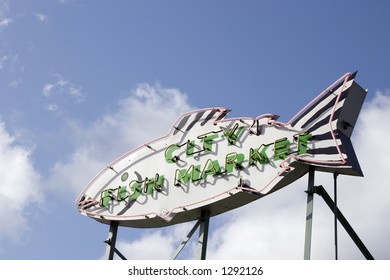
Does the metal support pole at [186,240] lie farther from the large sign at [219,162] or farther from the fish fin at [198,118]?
the fish fin at [198,118]

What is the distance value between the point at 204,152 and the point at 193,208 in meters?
1.62

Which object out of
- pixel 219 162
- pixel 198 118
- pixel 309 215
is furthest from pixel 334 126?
pixel 198 118

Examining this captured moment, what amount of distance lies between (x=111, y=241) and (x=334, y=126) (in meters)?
7.24

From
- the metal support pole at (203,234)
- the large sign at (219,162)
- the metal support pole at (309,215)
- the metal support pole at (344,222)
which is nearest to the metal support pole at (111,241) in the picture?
the large sign at (219,162)

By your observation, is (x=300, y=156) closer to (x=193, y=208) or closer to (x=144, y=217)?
(x=193, y=208)

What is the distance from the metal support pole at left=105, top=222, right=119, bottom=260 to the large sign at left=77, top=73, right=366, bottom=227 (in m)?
0.26

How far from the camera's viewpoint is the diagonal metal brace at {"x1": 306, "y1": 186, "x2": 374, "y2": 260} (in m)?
14.6

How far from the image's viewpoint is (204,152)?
17.0m

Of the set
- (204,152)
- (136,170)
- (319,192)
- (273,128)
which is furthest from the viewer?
(136,170)

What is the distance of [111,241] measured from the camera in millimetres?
17922

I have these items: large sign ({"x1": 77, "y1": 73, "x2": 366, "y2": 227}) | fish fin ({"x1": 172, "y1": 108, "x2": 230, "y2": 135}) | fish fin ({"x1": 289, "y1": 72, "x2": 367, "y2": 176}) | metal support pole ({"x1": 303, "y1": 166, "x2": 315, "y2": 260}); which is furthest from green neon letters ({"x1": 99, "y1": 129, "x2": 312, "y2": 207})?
metal support pole ({"x1": 303, "y1": 166, "x2": 315, "y2": 260})

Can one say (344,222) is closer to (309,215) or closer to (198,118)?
(309,215)

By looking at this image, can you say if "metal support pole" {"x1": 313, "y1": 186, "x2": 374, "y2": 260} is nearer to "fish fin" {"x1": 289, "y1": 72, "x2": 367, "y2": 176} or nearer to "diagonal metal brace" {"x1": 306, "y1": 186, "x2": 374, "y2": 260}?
"diagonal metal brace" {"x1": 306, "y1": 186, "x2": 374, "y2": 260}
